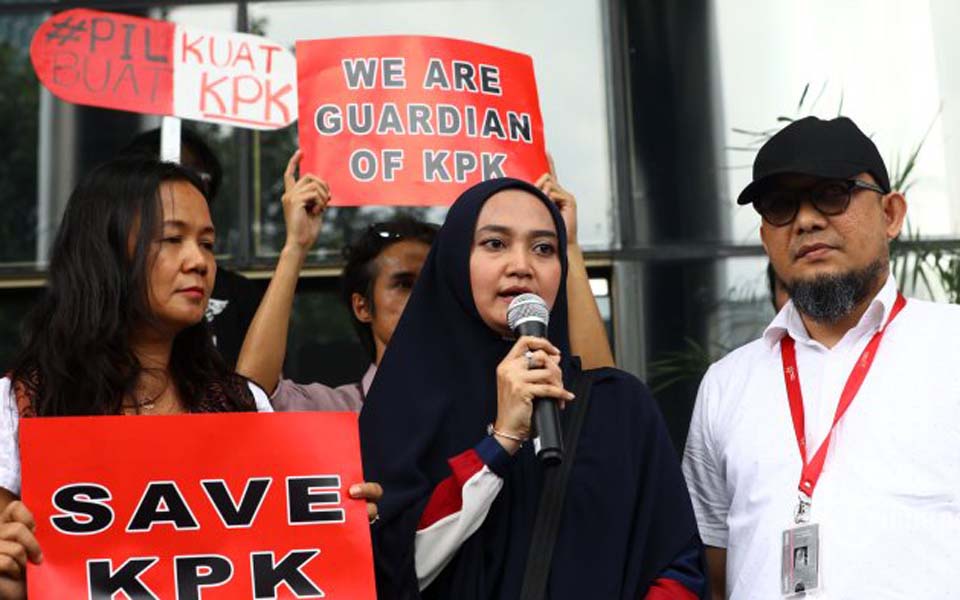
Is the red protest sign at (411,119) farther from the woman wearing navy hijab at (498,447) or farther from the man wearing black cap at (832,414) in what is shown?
the man wearing black cap at (832,414)

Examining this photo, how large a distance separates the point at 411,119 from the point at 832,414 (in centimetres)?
166

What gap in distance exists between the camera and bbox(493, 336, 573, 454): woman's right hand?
3.06 m

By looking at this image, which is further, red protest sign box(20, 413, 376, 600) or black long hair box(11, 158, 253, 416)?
black long hair box(11, 158, 253, 416)

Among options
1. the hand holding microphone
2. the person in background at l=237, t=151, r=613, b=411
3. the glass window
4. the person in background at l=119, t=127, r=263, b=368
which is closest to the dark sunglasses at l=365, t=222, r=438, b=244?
the person in background at l=237, t=151, r=613, b=411

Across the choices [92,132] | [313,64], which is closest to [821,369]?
[313,64]

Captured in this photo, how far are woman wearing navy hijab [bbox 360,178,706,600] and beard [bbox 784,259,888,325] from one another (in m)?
0.51

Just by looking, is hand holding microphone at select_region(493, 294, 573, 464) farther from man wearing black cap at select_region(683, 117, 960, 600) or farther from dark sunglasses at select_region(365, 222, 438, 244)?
dark sunglasses at select_region(365, 222, 438, 244)

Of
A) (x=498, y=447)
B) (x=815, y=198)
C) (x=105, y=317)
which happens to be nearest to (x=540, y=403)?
(x=498, y=447)

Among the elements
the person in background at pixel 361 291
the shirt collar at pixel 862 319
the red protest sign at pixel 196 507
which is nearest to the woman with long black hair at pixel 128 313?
the red protest sign at pixel 196 507

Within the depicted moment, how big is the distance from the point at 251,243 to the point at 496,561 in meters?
3.03

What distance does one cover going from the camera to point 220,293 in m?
4.65

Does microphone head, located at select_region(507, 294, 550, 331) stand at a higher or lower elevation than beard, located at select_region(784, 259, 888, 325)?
lower

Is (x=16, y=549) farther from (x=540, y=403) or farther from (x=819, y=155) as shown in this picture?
(x=819, y=155)

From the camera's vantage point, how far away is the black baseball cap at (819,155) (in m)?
3.66
